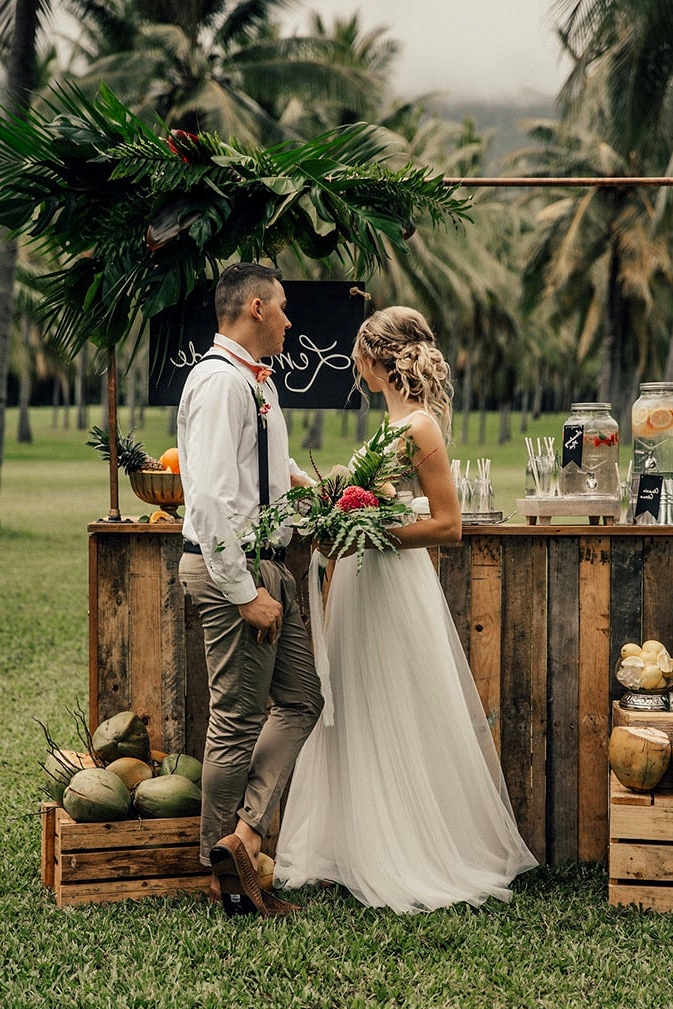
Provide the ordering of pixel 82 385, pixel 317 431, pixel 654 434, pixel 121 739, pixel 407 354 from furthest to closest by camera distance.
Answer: pixel 82 385 < pixel 317 431 < pixel 654 434 < pixel 121 739 < pixel 407 354

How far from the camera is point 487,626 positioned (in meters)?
4.23

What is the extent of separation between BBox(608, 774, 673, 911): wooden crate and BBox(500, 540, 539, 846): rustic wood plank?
0.55 metres

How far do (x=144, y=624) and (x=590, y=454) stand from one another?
1.76 meters

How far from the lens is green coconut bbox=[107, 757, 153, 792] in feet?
12.9

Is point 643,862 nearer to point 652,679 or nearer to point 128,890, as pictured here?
point 652,679

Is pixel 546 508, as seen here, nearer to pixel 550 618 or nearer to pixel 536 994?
pixel 550 618

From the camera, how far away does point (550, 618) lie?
4230 mm

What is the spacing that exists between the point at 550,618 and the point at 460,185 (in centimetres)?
162

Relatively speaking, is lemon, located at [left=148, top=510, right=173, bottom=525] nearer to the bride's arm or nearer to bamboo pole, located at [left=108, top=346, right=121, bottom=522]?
bamboo pole, located at [left=108, top=346, right=121, bottom=522]

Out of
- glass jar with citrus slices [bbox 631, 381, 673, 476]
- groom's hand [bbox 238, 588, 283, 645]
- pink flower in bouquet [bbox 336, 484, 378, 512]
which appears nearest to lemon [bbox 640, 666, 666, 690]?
glass jar with citrus slices [bbox 631, 381, 673, 476]

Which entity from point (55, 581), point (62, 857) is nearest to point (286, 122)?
point (55, 581)

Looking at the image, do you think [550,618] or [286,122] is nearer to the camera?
[550,618]

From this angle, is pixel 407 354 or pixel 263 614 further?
pixel 407 354

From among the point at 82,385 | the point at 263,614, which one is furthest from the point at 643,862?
the point at 82,385
